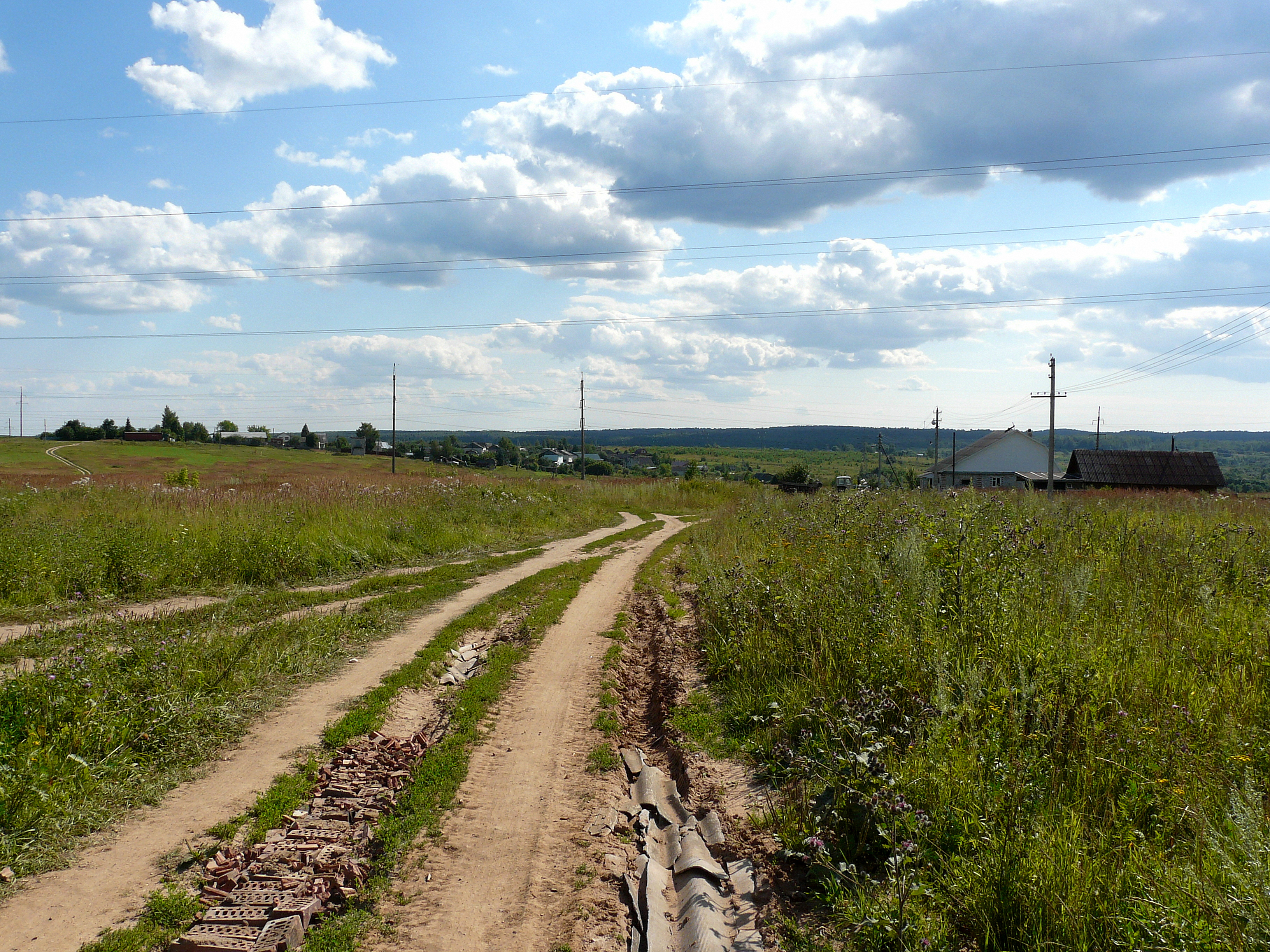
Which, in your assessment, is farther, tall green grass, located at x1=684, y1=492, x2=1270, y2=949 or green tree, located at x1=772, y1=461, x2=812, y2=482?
green tree, located at x1=772, y1=461, x2=812, y2=482

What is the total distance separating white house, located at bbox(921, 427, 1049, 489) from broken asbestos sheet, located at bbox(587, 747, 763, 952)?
220 ft

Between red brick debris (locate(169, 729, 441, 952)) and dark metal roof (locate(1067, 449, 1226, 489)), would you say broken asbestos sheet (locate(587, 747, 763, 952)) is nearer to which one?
red brick debris (locate(169, 729, 441, 952))

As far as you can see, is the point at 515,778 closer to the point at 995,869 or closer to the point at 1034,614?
the point at 995,869

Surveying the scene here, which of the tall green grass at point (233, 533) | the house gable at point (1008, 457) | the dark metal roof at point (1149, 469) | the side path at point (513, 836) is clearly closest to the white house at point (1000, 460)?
the house gable at point (1008, 457)

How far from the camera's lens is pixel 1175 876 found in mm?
3486

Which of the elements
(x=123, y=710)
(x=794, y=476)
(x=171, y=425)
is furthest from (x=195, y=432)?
(x=123, y=710)

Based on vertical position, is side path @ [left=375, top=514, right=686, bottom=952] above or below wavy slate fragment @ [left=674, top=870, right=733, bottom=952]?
below

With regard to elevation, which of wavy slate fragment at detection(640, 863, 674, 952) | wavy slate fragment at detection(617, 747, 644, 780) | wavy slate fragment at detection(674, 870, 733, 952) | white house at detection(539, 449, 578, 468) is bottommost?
wavy slate fragment at detection(617, 747, 644, 780)

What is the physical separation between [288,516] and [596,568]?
7401mm

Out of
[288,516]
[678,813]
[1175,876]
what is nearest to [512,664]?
[678,813]

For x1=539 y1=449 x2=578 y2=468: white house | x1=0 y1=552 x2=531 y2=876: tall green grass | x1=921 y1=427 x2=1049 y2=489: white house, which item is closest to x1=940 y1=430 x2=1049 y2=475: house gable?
x1=921 y1=427 x2=1049 y2=489: white house

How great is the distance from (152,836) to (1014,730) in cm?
599

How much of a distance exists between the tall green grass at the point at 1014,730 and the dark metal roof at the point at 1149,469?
4735 cm

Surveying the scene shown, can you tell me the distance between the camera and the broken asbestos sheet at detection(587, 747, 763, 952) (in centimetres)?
408
